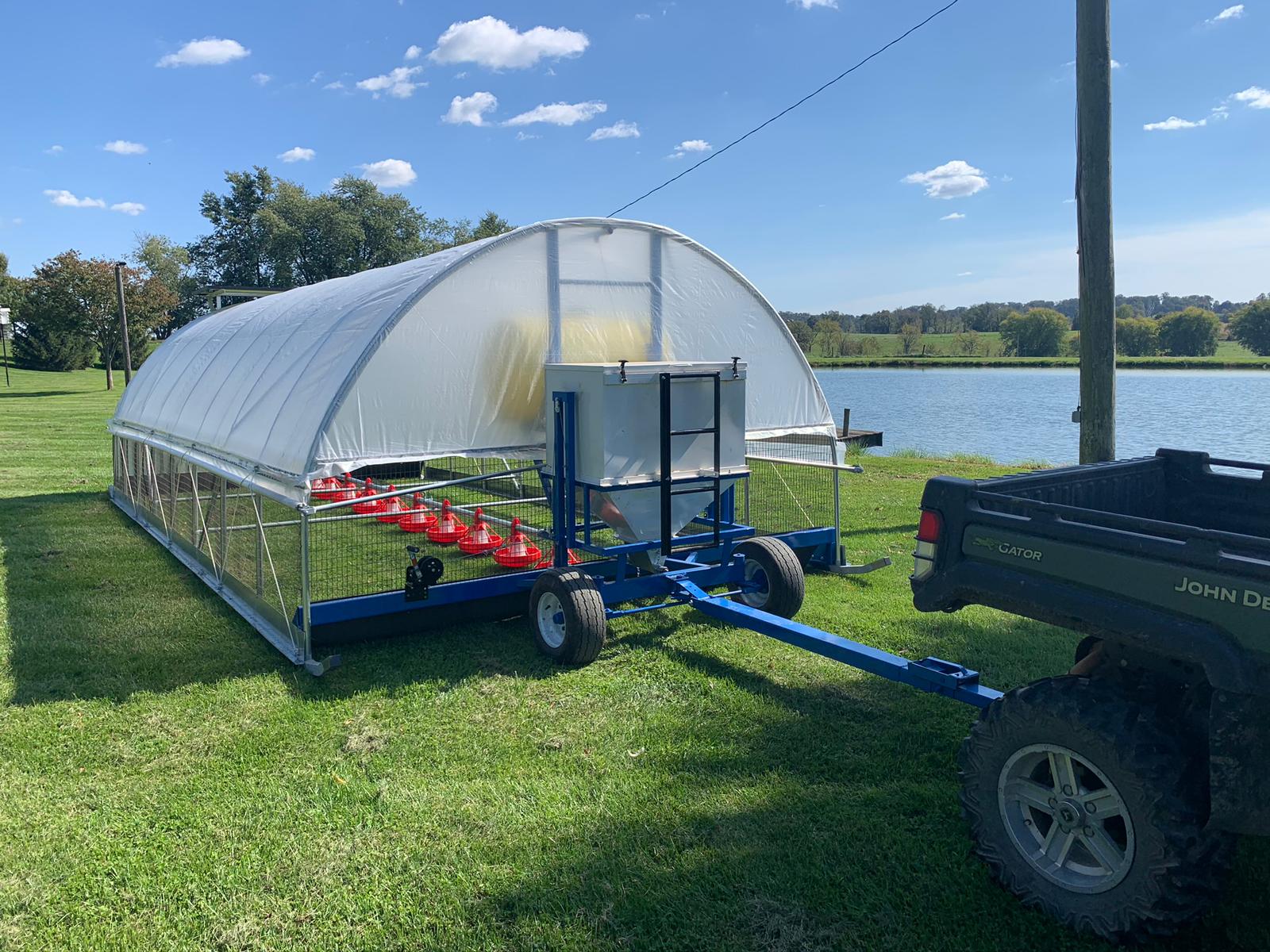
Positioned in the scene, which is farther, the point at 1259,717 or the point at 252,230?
the point at 252,230

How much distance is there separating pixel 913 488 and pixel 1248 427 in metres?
17.0

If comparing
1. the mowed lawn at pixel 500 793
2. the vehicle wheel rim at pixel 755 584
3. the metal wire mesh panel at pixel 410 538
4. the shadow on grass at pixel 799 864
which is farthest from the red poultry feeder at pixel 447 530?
the shadow on grass at pixel 799 864

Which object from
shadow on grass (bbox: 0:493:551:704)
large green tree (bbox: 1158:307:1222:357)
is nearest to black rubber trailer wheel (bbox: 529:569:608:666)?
shadow on grass (bbox: 0:493:551:704)

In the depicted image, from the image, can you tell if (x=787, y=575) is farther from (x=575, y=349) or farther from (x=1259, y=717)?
(x=1259, y=717)

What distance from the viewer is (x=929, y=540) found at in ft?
13.0

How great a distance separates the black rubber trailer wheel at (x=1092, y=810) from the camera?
3188 millimetres

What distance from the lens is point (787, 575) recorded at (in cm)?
759

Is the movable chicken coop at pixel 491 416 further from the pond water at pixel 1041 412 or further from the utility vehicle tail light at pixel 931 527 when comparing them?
the pond water at pixel 1041 412

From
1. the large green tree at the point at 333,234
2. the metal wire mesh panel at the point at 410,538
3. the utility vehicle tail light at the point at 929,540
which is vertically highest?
the large green tree at the point at 333,234

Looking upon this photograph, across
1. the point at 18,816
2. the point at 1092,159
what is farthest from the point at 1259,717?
the point at 1092,159

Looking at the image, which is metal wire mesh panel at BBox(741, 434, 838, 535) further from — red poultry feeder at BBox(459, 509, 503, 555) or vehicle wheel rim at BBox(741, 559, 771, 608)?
red poultry feeder at BBox(459, 509, 503, 555)

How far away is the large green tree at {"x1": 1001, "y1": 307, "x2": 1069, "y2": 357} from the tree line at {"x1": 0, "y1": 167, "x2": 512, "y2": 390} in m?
33.8

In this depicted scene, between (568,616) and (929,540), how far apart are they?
3.23 meters

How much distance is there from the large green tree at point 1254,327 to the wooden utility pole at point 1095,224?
161 ft
